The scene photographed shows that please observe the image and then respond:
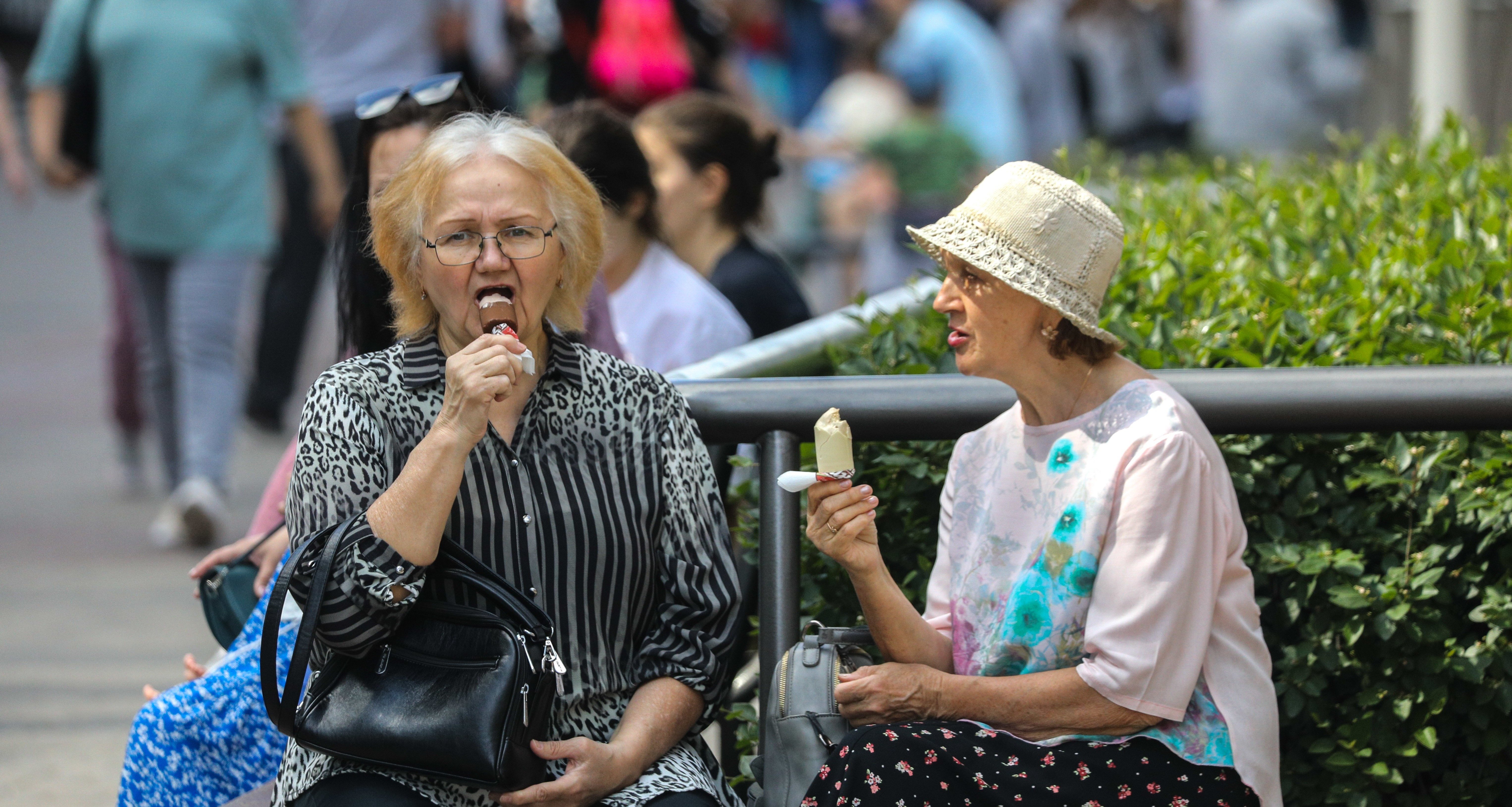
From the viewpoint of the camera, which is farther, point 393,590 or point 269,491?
point 269,491

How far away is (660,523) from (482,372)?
1.51 feet

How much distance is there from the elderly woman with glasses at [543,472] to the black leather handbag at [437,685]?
0.18ft

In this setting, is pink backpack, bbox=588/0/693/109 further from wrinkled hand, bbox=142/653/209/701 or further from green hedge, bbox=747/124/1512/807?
wrinkled hand, bbox=142/653/209/701

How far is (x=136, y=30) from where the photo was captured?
23.0 ft

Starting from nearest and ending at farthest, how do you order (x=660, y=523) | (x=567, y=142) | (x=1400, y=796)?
(x=660, y=523), (x=1400, y=796), (x=567, y=142)

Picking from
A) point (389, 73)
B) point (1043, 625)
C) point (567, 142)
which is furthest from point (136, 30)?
point (1043, 625)

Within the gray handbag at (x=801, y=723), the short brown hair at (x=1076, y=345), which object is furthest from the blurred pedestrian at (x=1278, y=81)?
the gray handbag at (x=801, y=723)

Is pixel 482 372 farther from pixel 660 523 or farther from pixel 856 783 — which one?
pixel 856 783

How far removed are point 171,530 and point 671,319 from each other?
334cm

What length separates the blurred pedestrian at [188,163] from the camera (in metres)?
7.02

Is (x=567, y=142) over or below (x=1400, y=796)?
over

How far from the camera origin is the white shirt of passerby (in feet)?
15.3

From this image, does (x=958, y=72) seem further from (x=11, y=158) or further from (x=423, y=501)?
(x=423, y=501)

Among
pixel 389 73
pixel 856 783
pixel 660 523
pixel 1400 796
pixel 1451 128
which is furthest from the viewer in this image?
pixel 389 73
